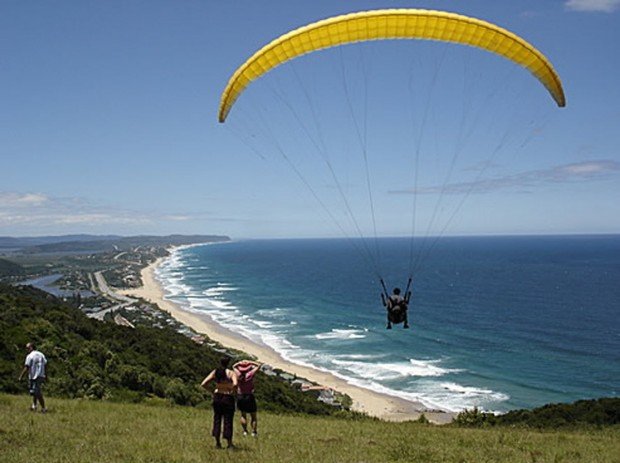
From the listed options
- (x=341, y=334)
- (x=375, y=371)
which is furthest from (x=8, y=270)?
(x=375, y=371)

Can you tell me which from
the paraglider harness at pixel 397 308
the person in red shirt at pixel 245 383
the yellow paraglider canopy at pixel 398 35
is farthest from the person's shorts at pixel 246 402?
the yellow paraglider canopy at pixel 398 35

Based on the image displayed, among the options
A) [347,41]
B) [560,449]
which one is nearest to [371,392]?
[560,449]

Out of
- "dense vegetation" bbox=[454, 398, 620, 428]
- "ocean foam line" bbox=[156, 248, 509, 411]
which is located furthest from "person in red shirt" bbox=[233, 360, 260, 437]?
"ocean foam line" bbox=[156, 248, 509, 411]

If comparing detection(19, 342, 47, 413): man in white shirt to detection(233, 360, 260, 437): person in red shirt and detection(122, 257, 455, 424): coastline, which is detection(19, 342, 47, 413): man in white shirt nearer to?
detection(233, 360, 260, 437): person in red shirt

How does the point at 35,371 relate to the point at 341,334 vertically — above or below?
above

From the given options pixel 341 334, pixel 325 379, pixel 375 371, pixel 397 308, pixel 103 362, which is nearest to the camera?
pixel 397 308

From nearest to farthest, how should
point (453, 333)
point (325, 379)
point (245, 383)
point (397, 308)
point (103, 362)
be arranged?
1. point (245, 383)
2. point (397, 308)
3. point (103, 362)
4. point (325, 379)
5. point (453, 333)

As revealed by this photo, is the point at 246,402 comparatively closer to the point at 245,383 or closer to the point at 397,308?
the point at 245,383

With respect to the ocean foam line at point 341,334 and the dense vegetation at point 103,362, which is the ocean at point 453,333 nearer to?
the ocean foam line at point 341,334
